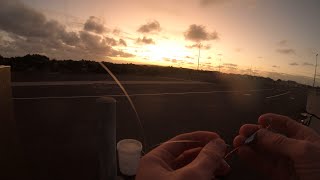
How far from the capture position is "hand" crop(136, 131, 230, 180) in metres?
1.16

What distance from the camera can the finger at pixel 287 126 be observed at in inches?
61.4

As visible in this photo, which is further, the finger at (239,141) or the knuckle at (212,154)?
the finger at (239,141)

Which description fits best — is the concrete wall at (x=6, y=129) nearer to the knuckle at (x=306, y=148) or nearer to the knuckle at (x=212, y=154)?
the knuckle at (x=212, y=154)

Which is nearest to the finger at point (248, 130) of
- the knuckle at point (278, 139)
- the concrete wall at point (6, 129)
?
the knuckle at point (278, 139)

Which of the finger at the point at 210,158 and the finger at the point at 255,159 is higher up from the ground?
the finger at the point at 210,158

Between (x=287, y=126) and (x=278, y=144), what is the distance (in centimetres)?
24

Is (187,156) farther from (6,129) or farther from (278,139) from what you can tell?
(6,129)

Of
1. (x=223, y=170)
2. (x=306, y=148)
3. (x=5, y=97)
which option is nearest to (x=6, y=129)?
(x=5, y=97)

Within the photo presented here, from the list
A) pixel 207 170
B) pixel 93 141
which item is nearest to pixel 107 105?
pixel 207 170

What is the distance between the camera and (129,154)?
4648 millimetres

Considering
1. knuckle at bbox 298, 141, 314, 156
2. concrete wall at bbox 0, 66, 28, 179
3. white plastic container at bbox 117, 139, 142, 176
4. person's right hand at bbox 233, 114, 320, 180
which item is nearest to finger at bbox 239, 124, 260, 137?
person's right hand at bbox 233, 114, 320, 180

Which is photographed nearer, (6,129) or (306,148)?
(306,148)

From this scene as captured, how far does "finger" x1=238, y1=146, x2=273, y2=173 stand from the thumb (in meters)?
0.07

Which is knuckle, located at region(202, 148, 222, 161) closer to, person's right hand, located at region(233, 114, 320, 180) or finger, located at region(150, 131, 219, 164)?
finger, located at region(150, 131, 219, 164)
